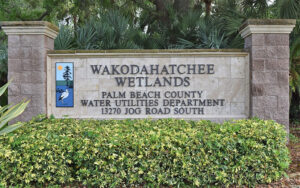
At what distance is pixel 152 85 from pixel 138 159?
2.63 metres

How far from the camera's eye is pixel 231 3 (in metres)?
9.28

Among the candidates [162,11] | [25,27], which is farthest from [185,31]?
[25,27]

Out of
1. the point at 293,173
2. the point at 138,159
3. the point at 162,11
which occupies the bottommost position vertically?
the point at 293,173

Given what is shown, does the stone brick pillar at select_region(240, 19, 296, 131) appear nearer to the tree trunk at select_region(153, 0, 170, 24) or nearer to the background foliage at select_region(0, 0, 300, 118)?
the background foliage at select_region(0, 0, 300, 118)

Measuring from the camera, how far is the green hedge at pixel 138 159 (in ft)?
13.4

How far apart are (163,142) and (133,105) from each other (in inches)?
96.6

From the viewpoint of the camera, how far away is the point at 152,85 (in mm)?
6492

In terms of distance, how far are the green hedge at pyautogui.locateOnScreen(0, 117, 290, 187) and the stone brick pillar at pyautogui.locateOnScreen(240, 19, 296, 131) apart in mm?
1932

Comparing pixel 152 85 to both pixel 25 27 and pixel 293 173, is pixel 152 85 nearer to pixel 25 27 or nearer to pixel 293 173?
pixel 25 27

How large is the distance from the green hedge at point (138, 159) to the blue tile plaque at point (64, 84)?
7.06 feet

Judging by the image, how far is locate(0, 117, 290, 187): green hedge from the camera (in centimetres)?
407

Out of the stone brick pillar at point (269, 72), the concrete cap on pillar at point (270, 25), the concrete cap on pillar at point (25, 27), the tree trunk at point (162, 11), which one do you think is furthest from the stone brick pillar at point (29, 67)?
the tree trunk at point (162, 11)

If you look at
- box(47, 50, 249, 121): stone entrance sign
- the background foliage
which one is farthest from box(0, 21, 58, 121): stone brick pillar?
the background foliage

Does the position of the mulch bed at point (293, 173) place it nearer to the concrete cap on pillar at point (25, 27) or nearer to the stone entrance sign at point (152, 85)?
the stone entrance sign at point (152, 85)
